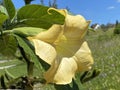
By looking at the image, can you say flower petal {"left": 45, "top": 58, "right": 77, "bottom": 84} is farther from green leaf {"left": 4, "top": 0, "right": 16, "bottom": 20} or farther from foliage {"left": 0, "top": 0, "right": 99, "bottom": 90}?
green leaf {"left": 4, "top": 0, "right": 16, "bottom": 20}

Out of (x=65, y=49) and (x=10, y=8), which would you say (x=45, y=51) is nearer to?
(x=65, y=49)

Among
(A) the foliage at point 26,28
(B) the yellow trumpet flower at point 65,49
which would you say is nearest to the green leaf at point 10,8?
(A) the foliage at point 26,28

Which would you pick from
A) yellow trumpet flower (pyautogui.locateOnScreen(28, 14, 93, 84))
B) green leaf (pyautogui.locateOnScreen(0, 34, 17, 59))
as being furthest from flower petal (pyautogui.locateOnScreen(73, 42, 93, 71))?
green leaf (pyautogui.locateOnScreen(0, 34, 17, 59))

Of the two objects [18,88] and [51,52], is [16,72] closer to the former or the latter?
[18,88]

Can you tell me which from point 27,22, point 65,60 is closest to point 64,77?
point 65,60

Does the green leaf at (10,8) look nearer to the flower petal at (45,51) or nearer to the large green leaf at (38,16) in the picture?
the large green leaf at (38,16)

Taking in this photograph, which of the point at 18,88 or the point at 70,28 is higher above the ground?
the point at 70,28
